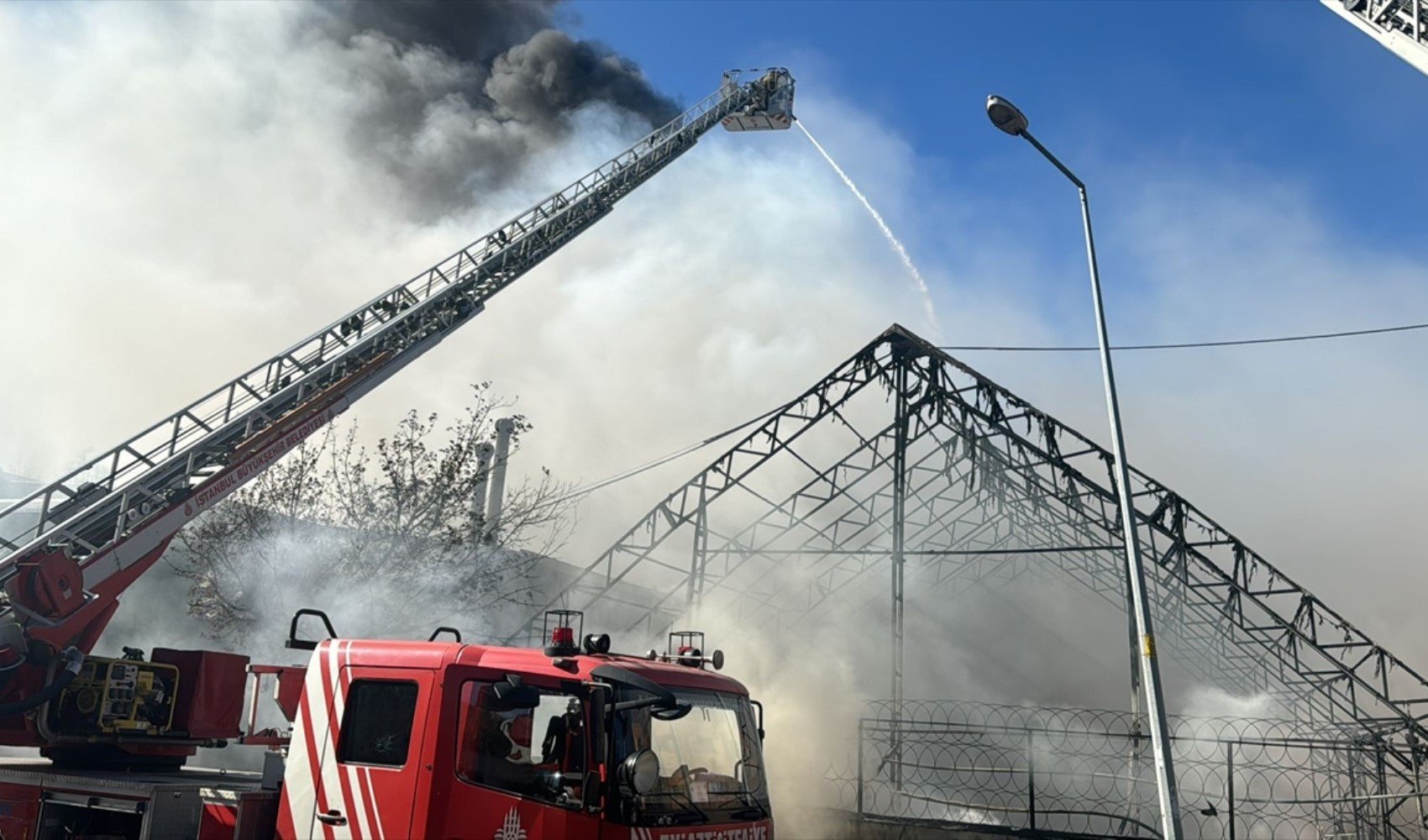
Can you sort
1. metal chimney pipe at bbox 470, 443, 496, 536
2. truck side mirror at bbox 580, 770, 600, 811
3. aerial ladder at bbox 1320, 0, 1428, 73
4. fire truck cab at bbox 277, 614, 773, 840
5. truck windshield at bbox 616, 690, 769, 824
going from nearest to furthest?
truck side mirror at bbox 580, 770, 600, 811 < fire truck cab at bbox 277, 614, 773, 840 < truck windshield at bbox 616, 690, 769, 824 < aerial ladder at bbox 1320, 0, 1428, 73 < metal chimney pipe at bbox 470, 443, 496, 536

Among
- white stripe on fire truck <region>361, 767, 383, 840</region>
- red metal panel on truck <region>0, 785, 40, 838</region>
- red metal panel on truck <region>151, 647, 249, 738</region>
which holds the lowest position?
red metal panel on truck <region>0, 785, 40, 838</region>

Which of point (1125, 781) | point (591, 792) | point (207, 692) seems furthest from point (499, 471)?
point (591, 792)

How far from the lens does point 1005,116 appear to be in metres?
10.9

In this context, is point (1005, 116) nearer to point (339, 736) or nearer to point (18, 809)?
point (339, 736)

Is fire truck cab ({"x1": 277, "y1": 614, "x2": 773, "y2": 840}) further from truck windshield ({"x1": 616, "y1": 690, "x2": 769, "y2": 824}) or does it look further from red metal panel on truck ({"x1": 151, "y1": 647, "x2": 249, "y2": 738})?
red metal panel on truck ({"x1": 151, "y1": 647, "x2": 249, "y2": 738})

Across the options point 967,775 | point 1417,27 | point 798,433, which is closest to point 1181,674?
point 967,775

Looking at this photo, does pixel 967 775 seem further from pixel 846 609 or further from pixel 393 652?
pixel 393 652

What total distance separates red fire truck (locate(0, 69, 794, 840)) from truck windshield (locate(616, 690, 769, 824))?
14 millimetres

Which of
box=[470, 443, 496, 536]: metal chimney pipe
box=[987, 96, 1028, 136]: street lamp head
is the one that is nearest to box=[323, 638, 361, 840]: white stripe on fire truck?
box=[987, 96, 1028, 136]: street lamp head

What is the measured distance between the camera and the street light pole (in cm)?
906

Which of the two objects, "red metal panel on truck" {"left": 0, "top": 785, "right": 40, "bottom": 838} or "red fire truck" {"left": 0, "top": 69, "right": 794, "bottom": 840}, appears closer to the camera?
"red fire truck" {"left": 0, "top": 69, "right": 794, "bottom": 840}

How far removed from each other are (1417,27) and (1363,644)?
45.4 ft

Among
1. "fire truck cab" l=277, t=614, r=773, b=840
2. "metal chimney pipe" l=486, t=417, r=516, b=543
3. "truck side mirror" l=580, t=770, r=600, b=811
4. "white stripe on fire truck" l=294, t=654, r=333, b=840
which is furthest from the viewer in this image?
"metal chimney pipe" l=486, t=417, r=516, b=543

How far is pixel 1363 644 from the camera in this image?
21.1 metres
